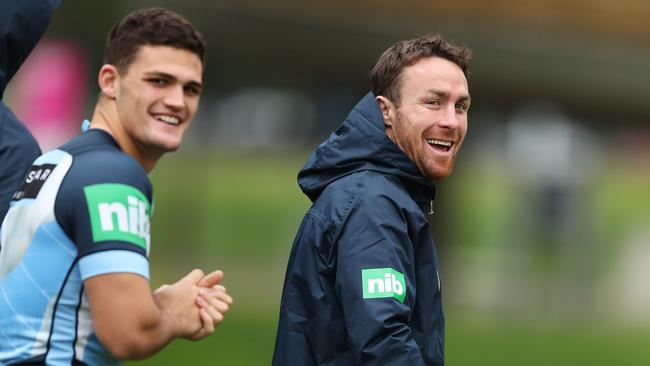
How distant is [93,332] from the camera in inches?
180

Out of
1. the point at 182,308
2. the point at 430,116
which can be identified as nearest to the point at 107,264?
the point at 182,308

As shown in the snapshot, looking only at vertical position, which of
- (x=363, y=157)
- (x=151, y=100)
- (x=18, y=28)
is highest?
(x=18, y=28)

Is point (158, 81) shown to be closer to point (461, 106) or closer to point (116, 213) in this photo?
point (116, 213)

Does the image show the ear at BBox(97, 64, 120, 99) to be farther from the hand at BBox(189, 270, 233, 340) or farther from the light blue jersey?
the hand at BBox(189, 270, 233, 340)

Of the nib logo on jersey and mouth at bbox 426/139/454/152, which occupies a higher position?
mouth at bbox 426/139/454/152

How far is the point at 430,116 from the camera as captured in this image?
528 centimetres

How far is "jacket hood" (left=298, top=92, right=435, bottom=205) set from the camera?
206 inches

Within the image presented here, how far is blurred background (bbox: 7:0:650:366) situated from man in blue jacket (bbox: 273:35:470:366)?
7877mm

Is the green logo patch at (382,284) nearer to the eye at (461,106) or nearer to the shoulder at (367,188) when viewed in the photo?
the shoulder at (367,188)

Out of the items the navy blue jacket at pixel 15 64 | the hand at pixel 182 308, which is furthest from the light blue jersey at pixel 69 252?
the navy blue jacket at pixel 15 64

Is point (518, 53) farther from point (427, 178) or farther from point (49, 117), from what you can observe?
point (427, 178)

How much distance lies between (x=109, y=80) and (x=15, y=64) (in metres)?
1.06

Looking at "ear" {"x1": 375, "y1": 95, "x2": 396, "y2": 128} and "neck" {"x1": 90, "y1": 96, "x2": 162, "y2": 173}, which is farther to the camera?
"ear" {"x1": 375, "y1": 95, "x2": 396, "y2": 128}

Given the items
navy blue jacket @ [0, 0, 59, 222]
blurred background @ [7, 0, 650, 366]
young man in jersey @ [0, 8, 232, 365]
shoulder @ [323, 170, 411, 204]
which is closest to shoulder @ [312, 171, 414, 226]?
shoulder @ [323, 170, 411, 204]
